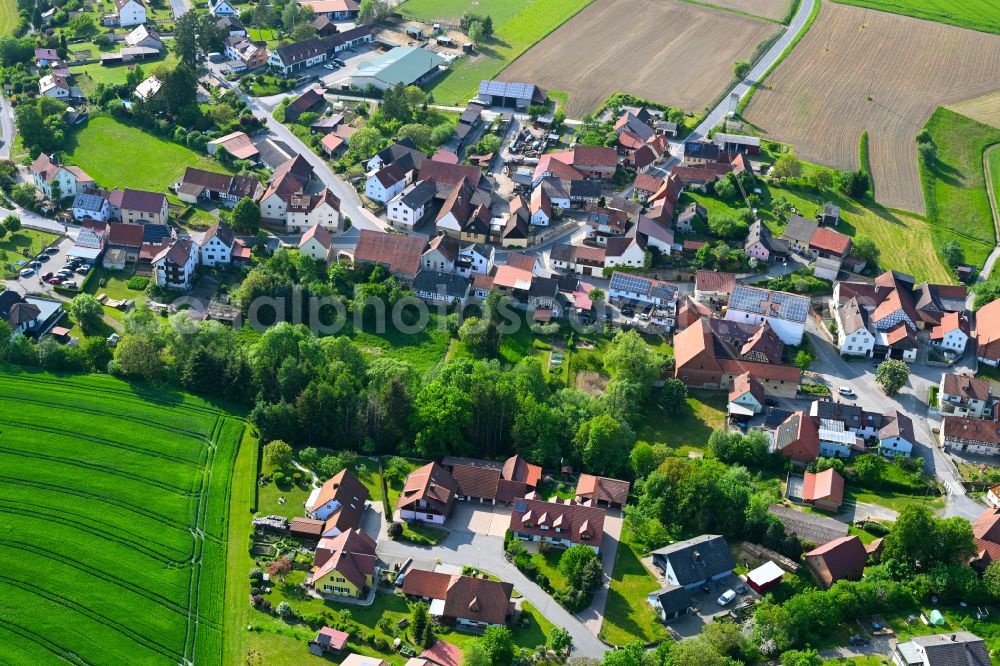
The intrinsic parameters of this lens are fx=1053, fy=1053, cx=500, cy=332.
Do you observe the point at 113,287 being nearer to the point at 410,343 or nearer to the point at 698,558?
the point at 410,343

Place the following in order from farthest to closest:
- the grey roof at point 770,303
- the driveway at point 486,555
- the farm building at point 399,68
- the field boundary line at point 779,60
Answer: the field boundary line at point 779,60
the farm building at point 399,68
the grey roof at point 770,303
the driveway at point 486,555

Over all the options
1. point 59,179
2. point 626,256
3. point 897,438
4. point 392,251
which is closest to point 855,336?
point 897,438

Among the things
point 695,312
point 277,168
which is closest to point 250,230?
point 277,168

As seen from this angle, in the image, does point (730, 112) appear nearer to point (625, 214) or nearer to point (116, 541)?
point (625, 214)

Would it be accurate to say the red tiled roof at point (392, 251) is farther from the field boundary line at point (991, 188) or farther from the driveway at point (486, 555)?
the field boundary line at point (991, 188)

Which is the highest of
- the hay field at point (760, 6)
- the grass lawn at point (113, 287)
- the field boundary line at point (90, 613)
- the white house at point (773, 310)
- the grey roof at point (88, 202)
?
the hay field at point (760, 6)

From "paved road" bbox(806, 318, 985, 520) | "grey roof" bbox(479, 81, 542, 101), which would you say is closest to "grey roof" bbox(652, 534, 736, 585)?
"paved road" bbox(806, 318, 985, 520)

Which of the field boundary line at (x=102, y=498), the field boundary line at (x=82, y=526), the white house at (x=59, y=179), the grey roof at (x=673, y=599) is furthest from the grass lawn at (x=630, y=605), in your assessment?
the white house at (x=59, y=179)

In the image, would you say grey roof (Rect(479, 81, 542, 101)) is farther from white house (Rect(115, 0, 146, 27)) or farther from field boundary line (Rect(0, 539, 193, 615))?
field boundary line (Rect(0, 539, 193, 615))
